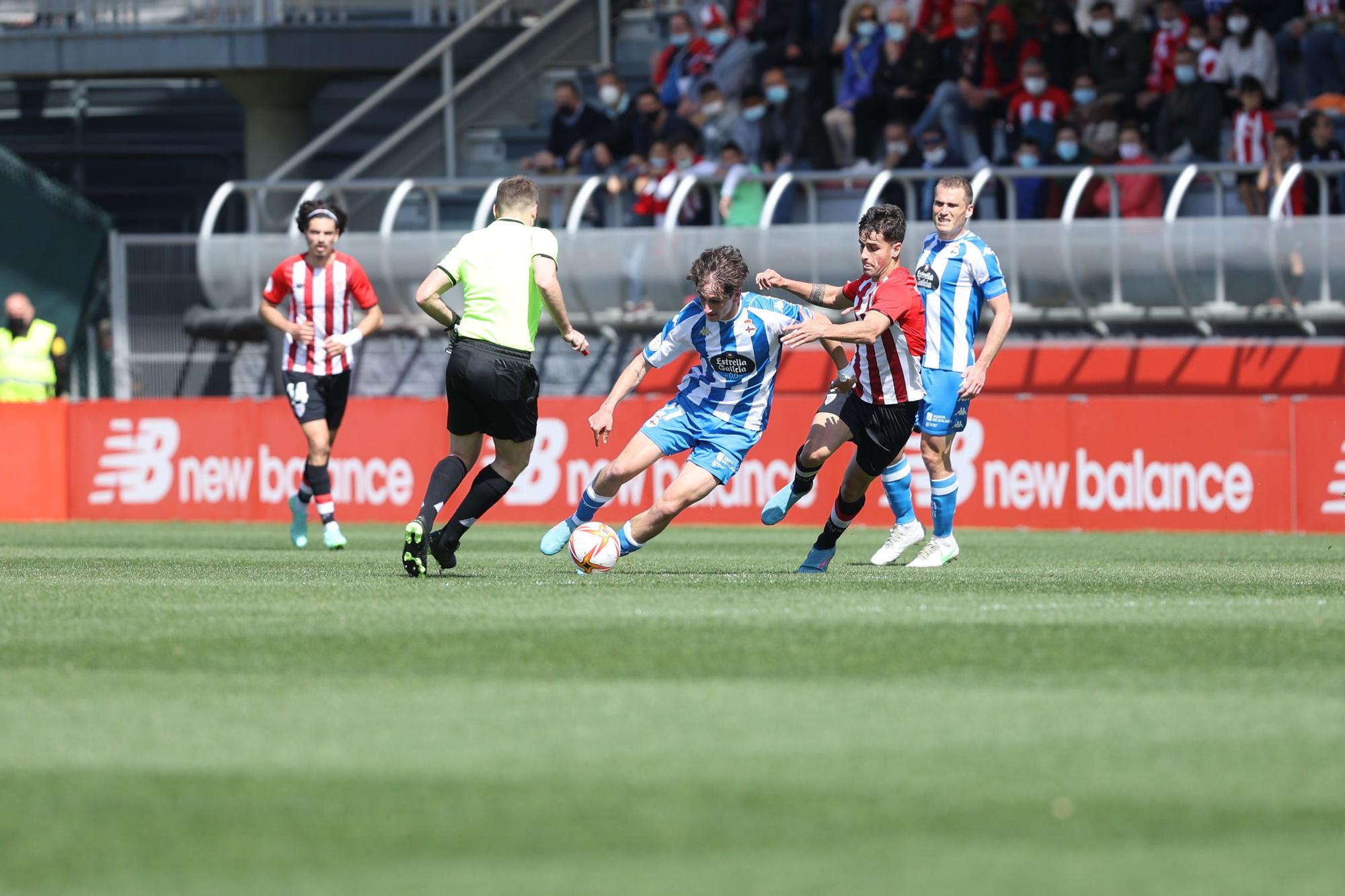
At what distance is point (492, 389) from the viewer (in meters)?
10.0

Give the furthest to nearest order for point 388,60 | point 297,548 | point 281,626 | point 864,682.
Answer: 1. point 388,60
2. point 297,548
3. point 281,626
4. point 864,682

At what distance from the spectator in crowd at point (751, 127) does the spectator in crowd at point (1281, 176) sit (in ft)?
19.4

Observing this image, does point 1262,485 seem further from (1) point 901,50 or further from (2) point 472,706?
(2) point 472,706

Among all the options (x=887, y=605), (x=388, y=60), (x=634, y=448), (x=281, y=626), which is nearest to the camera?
(x=281, y=626)

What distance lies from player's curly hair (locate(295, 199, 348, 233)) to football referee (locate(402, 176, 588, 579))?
3716mm

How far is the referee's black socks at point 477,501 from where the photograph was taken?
10039 mm

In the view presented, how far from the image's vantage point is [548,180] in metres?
21.3

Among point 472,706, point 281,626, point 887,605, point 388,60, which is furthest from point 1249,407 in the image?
point 388,60

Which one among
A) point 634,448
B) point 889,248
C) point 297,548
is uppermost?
point 889,248

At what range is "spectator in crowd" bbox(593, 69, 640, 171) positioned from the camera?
2333cm

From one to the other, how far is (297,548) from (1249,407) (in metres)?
7.76

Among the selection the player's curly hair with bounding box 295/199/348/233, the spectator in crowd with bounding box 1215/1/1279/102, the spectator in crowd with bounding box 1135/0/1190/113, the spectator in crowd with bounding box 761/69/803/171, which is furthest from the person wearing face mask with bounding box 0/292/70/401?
the spectator in crowd with bounding box 1215/1/1279/102

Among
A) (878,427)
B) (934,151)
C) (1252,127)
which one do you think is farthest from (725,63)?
(878,427)

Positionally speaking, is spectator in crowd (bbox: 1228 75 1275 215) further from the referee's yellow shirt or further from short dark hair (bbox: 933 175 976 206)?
the referee's yellow shirt
